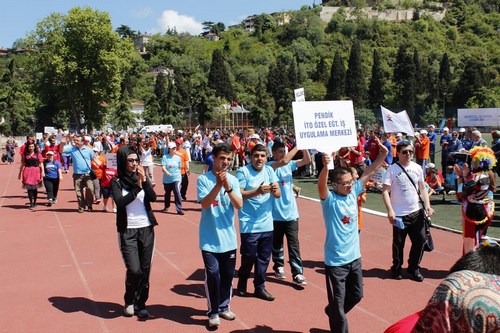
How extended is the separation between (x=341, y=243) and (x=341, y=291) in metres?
0.43

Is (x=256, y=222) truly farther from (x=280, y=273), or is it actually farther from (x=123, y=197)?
(x=123, y=197)

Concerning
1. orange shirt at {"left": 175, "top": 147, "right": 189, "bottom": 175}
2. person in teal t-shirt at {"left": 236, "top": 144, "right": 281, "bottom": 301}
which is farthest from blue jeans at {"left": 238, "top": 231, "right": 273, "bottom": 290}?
orange shirt at {"left": 175, "top": 147, "right": 189, "bottom": 175}

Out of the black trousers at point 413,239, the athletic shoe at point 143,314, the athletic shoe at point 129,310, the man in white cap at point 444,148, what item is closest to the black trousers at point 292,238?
the black trousers at point 413,239

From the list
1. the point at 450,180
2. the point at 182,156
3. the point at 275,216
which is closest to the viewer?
the point at 275,216

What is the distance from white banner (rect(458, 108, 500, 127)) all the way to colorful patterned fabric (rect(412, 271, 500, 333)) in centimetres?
5790

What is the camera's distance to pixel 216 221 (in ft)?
17.0

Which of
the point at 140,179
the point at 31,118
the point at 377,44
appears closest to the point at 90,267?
the point at 140,179

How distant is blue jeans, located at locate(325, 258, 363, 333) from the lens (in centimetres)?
461

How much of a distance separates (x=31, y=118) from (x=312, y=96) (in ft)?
168

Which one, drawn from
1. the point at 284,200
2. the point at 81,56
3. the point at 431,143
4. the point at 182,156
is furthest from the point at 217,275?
the point at 81,56

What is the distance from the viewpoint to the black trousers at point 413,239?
22.1 feet

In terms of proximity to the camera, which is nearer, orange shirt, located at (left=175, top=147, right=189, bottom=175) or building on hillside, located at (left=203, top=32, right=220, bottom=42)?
orange shirt, located at (left=175, top=147, right=189, bottom=175)

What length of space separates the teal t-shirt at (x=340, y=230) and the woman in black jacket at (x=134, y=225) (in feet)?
6.46

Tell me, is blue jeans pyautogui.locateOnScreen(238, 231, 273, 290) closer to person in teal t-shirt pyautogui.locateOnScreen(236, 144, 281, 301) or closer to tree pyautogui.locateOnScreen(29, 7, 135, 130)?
person in teal t-shirt pyautogui.locateOnScreen(236, 144, 281, 301)
